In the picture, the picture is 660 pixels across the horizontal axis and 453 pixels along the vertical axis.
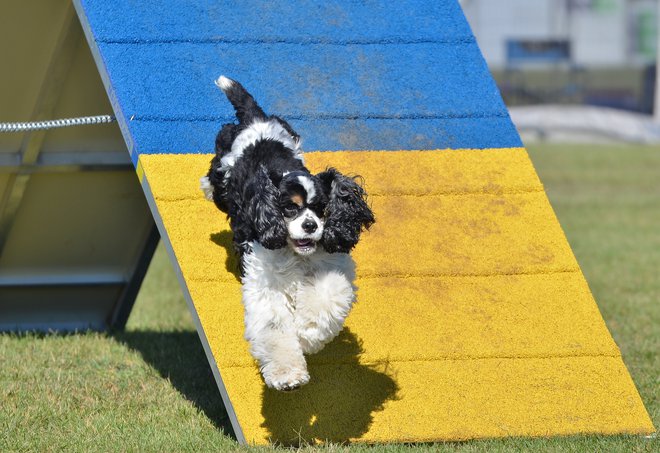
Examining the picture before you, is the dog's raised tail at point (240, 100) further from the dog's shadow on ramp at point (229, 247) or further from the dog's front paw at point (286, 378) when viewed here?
the dog's front paw at point (286, 378)

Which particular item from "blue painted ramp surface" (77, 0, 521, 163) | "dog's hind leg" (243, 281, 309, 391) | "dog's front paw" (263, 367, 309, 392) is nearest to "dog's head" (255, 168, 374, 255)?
"dog's hind leg" (243, 281, 309, 391)

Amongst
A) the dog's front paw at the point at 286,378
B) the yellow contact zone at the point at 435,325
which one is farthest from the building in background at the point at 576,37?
the dog's front paw at the point at 286,378

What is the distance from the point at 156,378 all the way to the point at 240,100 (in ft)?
6.36

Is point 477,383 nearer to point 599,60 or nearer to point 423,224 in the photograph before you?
point 423,224

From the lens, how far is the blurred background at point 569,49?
43.1 metres

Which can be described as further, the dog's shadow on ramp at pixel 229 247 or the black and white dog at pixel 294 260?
the dog's shadow on ramp at pixel 229 247

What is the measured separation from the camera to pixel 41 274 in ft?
25.1

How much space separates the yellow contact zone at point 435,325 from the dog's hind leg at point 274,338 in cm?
39

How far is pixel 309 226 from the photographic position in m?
4.42

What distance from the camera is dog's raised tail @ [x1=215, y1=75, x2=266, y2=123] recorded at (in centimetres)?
545

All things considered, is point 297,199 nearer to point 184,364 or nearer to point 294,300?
point 294,300

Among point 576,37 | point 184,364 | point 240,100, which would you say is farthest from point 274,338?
point 576,37

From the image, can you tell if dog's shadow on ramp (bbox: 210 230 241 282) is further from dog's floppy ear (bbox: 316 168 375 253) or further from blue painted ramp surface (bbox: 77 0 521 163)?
dog's floppy ear (bbox: 316 168 375 253)

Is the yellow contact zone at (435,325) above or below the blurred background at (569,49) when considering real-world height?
above
